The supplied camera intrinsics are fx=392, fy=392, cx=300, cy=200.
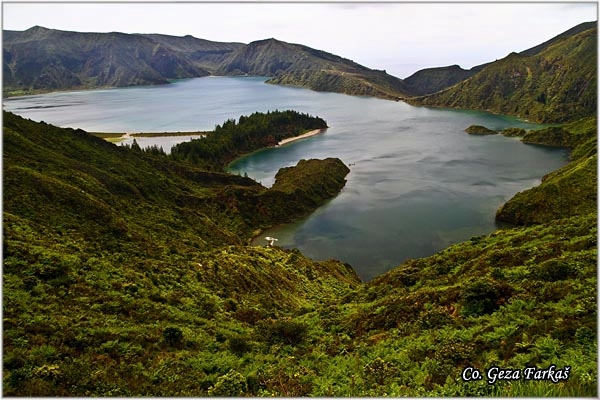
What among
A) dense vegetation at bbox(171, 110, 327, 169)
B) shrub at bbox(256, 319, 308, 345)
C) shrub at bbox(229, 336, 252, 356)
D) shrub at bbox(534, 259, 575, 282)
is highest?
dense vegetation at bbox(171, 110, 327, 169)

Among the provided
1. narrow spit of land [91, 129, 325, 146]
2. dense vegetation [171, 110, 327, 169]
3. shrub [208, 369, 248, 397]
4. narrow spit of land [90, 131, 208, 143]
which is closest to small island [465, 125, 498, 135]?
dense vegetation [171, 110, 327, 169]

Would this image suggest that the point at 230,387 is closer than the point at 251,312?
Yes

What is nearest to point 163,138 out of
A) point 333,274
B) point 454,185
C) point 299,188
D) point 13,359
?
point 299,188

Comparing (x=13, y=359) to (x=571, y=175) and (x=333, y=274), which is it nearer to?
(x=333, y=274)

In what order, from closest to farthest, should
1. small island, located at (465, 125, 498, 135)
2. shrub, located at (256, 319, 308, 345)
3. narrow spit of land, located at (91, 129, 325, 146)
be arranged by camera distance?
shrub, located at (256, 319, 308, 345) → narrow spit of land, located at (91, 129, 325, 146) → small island, located at (465, 125, 498, 135)

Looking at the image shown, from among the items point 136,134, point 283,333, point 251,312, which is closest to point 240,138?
point 136,134

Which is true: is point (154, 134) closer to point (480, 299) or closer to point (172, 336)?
point (172, 336)

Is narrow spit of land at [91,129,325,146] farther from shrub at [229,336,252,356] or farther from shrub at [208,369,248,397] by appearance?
shrub at [208,369,248,397]
